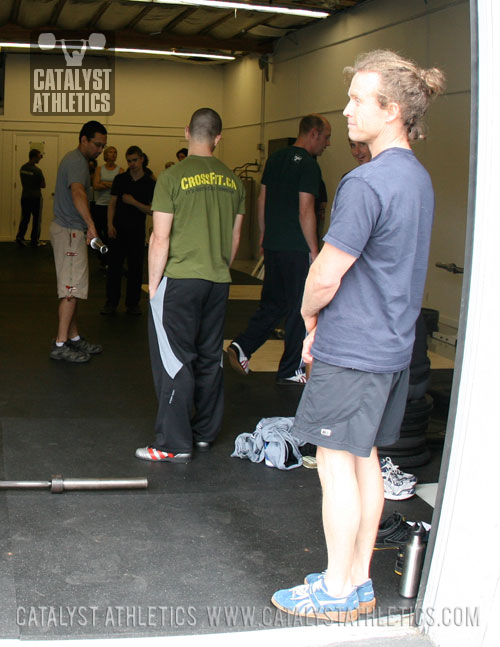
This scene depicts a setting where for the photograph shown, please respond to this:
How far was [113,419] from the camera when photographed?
4496mm

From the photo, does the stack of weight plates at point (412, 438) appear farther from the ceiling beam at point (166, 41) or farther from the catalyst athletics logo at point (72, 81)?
the catalyst athletics logo at point (72, 81)

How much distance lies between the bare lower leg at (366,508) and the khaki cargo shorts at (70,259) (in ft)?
12.0

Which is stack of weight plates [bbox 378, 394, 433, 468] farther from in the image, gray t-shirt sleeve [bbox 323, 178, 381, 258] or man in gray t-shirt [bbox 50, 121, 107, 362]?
man in gray t-shirt [bbox 50, 121, 107, 362]

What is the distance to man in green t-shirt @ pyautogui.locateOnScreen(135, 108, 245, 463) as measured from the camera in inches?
145

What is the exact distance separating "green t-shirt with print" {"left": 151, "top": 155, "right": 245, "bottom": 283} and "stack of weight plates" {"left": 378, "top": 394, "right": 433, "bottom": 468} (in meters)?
1.11

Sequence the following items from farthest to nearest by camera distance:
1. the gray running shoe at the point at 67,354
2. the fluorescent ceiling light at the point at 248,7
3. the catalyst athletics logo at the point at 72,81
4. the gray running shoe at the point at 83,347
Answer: the catalyst athletics logo at the point at 72,81 → the fluorescent ceiling light at the point at 248,7 → the gray running shoe at the point at 83,347 → the gray running shoe at the point at 67,354

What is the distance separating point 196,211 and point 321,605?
197 centimetres

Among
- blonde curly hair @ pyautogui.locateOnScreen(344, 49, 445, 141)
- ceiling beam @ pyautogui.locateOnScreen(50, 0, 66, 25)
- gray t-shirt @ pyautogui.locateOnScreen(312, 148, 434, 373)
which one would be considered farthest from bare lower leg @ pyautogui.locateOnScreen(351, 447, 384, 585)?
ceiling beam @ pyautogui.locateOnScreen(50, 0, 66, 25)

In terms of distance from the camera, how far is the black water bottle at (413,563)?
2525 mm

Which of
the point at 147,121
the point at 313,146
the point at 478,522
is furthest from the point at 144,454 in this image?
the point at 147,121

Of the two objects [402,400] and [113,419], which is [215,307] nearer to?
[113,419]

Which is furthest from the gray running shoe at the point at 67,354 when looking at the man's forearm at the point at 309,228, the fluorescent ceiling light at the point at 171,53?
the fluorescent ceiling light at the point at 171,53

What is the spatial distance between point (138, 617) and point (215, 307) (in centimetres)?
179

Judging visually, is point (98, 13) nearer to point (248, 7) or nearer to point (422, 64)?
point (248, 7)
